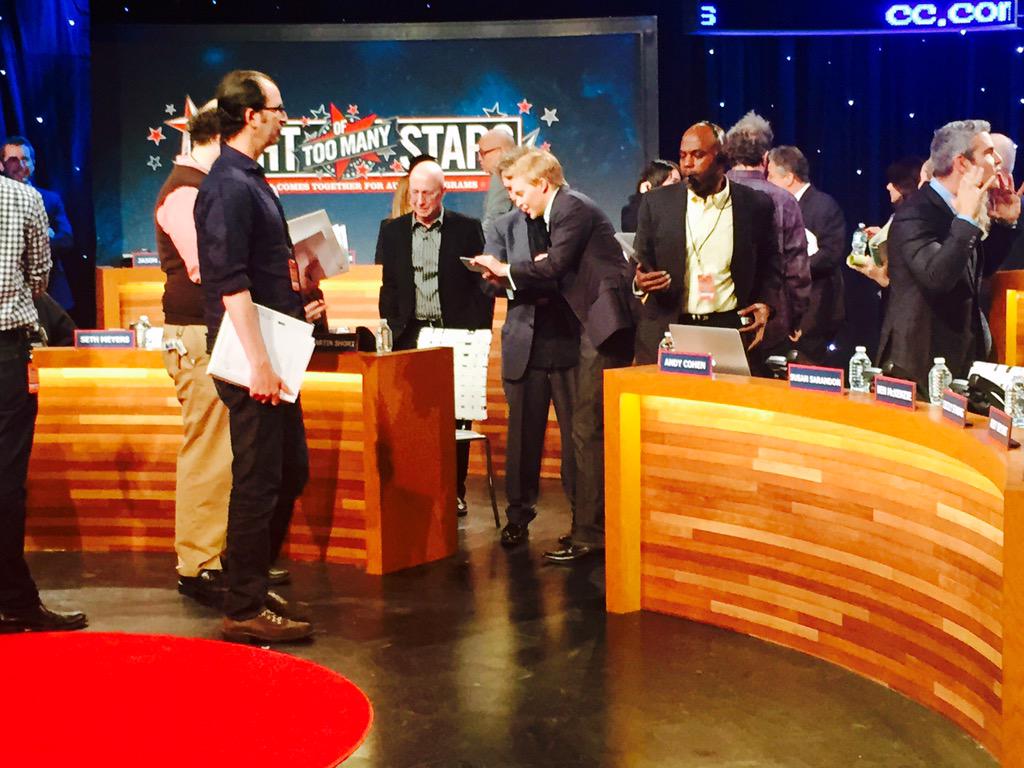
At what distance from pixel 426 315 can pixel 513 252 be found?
67cm

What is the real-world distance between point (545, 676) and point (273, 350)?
123cm

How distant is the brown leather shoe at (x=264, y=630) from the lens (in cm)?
430

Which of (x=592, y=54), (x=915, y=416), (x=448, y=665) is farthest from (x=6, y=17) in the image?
(x=915, y=416)

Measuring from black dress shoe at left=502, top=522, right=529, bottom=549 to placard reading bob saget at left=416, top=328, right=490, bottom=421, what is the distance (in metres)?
0.49

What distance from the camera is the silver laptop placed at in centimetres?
438

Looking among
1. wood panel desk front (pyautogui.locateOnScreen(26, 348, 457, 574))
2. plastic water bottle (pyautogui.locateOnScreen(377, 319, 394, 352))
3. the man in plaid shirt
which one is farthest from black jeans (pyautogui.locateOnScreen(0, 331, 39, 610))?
plastic water bottle (pyautogui.locateOnScreen(377, 319, 394, 352))

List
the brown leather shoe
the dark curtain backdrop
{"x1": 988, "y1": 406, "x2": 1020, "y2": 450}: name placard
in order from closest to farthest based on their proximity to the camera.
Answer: {"x1": 988, "y1": 406, "x2": 1020, "y2": 450}: name placard, the brown leather shoe, the dark curtain backdrop

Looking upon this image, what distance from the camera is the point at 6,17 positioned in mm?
8305

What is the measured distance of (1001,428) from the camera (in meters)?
3.16

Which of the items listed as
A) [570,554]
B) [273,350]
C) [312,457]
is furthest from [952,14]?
[273,350]

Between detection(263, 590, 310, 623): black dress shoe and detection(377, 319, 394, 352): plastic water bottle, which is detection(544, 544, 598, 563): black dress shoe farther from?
detection(263, 590, 310, 623): black dress shoe

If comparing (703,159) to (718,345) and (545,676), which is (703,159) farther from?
(545,676)

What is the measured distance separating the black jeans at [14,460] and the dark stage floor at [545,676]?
33cm

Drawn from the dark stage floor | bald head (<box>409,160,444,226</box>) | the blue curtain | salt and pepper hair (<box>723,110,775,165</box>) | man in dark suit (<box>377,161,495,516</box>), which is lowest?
the dark stage floor
